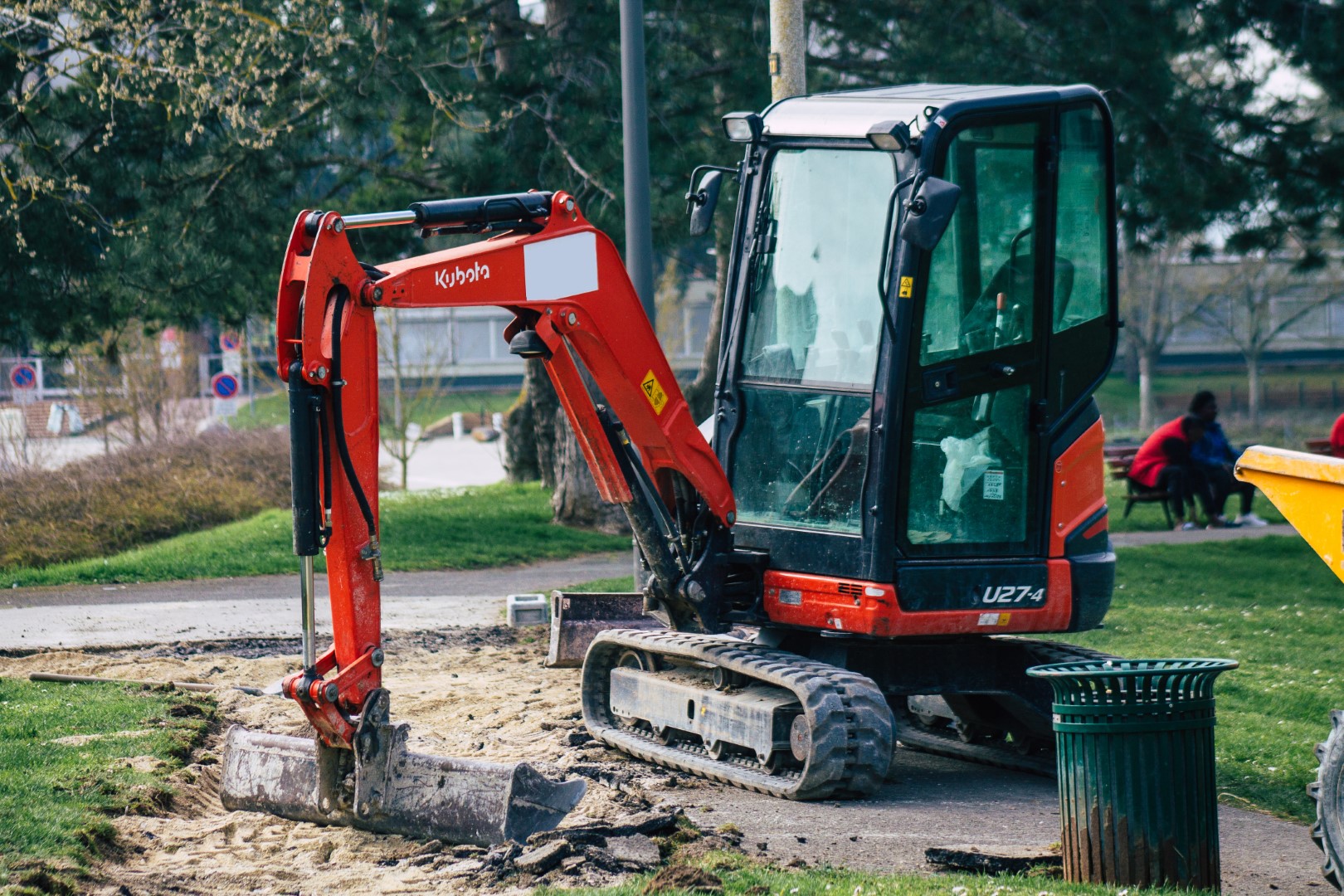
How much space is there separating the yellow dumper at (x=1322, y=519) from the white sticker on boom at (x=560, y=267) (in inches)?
116

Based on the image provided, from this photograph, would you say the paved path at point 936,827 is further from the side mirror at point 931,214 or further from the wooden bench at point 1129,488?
the wooden bench at point 1129,488

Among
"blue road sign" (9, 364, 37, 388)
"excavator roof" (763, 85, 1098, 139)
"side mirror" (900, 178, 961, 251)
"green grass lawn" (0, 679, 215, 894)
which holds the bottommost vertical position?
"green grass lawn" (0, 679, 215, 894)

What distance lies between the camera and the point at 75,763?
7031 millimetres

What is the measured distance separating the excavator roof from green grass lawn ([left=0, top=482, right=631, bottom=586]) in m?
9.27

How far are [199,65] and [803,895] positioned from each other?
1027cm

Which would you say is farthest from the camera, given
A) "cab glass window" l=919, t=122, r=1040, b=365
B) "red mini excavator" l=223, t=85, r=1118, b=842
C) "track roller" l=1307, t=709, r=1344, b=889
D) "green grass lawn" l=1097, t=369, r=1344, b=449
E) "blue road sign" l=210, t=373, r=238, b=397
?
"green grass lawn" l=1097, t=369, r=1344, b=449

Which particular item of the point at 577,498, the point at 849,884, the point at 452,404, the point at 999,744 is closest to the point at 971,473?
the point at 999,744

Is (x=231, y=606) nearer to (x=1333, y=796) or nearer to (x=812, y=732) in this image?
(x=812, y=732)

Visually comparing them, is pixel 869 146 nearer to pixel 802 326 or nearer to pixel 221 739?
pixel 802 326

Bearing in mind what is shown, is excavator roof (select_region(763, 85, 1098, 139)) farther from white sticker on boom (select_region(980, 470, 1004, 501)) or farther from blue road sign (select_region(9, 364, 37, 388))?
blue road sign (select_region(9, 364, 37, 388))

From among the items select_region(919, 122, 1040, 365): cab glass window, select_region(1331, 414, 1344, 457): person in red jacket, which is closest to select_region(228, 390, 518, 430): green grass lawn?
select_region(1331, 414, 1344, 457): person in red jacket

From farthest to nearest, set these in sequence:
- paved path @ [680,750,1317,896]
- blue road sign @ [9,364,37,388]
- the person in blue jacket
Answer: blue road sign @ [9,364,37,388] → the person in blue jacket → paved path @ [680,750,1317,896]

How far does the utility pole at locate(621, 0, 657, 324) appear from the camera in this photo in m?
10.9

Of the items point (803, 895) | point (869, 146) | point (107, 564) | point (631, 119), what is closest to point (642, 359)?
point (869, 146)
